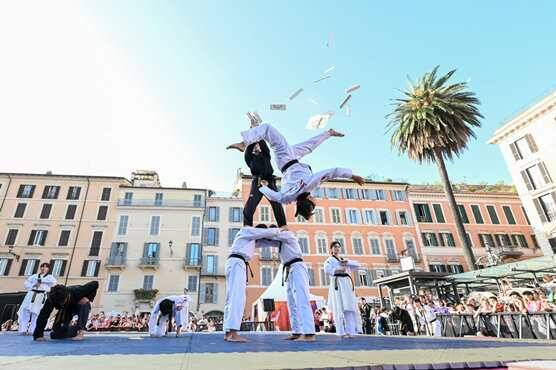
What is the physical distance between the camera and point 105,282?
34781mm

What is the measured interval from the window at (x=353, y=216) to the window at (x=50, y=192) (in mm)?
34721

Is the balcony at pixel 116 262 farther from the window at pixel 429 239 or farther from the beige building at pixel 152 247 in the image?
the window at pixel 429 239

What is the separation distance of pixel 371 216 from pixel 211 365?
40.6m

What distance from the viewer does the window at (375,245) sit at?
38.3m

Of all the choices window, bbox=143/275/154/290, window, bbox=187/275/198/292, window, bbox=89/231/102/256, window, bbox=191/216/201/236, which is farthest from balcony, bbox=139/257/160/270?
window, bbox=89/231/102/256

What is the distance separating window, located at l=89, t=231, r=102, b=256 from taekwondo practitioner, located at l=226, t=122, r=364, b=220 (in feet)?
123

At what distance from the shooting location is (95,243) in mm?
36781

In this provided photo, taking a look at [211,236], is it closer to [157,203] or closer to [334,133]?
[157,203]

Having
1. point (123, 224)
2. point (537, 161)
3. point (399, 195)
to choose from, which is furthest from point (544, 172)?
point (123, 224)

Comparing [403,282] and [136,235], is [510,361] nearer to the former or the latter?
[403,282]

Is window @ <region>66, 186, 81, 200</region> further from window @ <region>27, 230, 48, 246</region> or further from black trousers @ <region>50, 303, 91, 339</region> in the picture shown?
black trousers @ <region>50, 303, 91, 339</region>

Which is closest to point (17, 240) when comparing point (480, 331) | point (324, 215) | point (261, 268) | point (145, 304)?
point (145, 304)

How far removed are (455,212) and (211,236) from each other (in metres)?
26.4

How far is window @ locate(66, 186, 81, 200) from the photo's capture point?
39.0 meters
